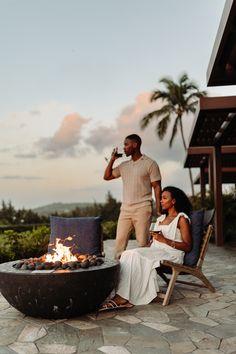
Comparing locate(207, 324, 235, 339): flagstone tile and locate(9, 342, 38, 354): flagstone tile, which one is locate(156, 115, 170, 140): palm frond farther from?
locate(9, 342, 38, 354): flagstone tile

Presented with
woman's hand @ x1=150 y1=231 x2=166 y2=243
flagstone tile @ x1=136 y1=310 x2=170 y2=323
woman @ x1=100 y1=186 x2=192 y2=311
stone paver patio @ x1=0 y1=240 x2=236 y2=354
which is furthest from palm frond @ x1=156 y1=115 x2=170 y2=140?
flagstone tile @ x1=136 y1=310 x2=170 y2=323

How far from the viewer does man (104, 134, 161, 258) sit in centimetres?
532

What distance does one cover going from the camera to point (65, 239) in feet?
17.0

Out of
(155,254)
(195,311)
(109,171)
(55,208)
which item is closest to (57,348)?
(195,311)

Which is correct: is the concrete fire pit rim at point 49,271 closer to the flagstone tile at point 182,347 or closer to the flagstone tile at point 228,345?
the flagstone tile at point 182,347

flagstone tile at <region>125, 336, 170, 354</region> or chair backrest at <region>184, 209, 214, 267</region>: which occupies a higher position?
chair backrest at <region>184, 209, 214, 267</region>

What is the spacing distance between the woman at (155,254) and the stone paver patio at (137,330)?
0.13m

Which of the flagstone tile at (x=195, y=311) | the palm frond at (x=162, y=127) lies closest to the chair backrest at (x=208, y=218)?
the flagstone tile at (x=195, y=311)

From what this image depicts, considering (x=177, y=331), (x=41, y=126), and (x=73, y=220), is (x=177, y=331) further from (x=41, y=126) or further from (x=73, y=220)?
(x=41, y=126)

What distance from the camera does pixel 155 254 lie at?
4.79 m

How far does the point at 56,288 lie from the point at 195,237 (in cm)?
182

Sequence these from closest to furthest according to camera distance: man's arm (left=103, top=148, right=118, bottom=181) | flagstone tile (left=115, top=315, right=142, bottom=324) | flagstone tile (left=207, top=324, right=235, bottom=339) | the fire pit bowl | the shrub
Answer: flagstone tile (left=207, top=324, right=235, bottom=339)
the fire pit bowl
flagstone tile (left=115, top=315, right=142, bottom=324)
man's arm (left=103, top=148, right=118, bottom=181)
the shrub

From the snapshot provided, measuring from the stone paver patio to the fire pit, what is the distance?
11 cm

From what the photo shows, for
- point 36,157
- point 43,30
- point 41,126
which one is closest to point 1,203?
point 36,157
